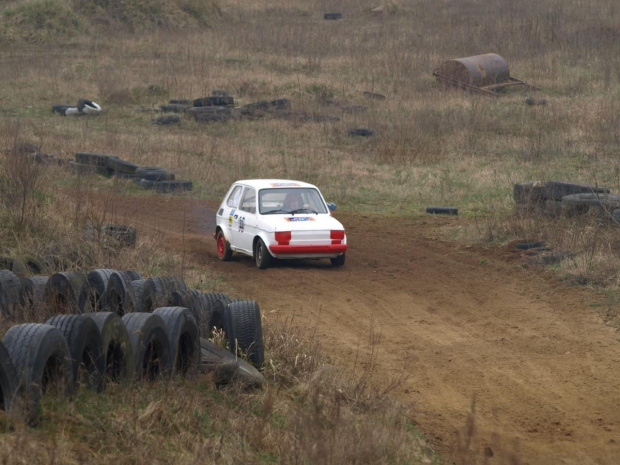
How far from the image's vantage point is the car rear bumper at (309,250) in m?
13.2

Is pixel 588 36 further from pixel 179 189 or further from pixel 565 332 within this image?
pixel 565 332

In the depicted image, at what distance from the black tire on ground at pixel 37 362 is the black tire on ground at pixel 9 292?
226cm

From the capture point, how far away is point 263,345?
8.20m

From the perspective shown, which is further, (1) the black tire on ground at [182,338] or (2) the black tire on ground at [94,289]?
(2) the black tire on ground at [94,289]

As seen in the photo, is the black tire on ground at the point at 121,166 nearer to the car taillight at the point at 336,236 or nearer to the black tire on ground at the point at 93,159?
the black tire on ground at the point at 93,159

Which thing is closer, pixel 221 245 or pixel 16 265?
pixel 16 265

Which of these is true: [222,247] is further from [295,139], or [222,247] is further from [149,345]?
[295,139]

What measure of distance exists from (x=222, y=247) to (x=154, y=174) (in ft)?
22.2

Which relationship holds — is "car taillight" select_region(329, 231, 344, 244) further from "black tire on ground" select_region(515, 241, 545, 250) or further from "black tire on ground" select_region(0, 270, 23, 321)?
"black tire on ground" select_region(0, 270, 23, 321)

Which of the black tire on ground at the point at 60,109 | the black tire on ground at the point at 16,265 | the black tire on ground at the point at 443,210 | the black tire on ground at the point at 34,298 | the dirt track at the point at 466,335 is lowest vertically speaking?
the dirt track at the point at 466,335

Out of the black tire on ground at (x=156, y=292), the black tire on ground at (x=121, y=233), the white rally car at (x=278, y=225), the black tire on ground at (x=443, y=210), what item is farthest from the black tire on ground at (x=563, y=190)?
the black tire on ground at (x=156, y=292)

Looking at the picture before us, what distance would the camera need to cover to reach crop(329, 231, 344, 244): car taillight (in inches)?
526

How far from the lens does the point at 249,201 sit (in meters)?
14.2

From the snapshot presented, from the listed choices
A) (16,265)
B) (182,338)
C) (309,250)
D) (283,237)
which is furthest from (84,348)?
(309,250)
